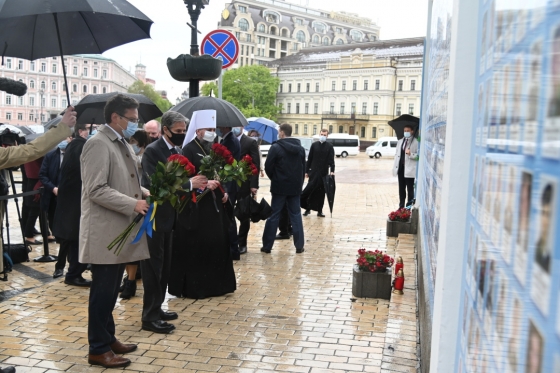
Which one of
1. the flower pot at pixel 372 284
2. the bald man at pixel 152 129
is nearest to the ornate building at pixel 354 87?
the bald man at pixel 152 129

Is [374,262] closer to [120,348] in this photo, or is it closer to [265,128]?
[120,348]

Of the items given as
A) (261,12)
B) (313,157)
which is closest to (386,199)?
(313,157)

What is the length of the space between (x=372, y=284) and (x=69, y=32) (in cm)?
391

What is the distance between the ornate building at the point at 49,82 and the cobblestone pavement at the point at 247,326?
89.7 meters

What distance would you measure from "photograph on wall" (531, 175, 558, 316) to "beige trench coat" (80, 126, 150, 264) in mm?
3606

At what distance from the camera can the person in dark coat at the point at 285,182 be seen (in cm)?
901

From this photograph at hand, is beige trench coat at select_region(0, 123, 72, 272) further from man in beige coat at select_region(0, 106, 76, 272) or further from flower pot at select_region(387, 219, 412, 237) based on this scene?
flower pot at select_region(387, 219, 412, 237)

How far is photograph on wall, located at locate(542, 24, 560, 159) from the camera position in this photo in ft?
3.28

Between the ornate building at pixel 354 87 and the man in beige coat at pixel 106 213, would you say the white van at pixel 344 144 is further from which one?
the man in beige coat at pixel 106 213

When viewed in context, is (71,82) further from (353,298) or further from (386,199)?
(353,298)

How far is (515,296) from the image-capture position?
4.29ft

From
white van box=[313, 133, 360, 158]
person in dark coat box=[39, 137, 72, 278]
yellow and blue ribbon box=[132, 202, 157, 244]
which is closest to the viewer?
yellow and blue ribbon box=[132, 202, 157, 244]

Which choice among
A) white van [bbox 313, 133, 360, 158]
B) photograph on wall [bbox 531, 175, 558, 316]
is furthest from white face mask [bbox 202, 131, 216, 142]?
white van [bbox 313, 133, 360, 158]

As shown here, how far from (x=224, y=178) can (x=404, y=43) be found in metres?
88.2
